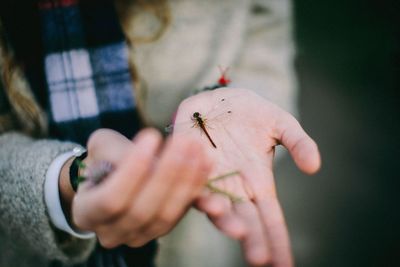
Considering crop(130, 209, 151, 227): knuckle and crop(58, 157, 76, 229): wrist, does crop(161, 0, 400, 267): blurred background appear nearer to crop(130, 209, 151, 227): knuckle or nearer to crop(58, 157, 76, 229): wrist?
crop(58, 157, 76, 229): wrist

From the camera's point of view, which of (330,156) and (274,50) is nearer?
(274,50)

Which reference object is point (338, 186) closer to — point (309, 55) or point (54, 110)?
point (309, 55)

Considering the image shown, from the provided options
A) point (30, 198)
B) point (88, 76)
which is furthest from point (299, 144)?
point (88, 76)

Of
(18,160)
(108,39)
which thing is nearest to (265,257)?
(18,160)

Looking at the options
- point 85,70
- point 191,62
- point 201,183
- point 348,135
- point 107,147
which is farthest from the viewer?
point 348,135

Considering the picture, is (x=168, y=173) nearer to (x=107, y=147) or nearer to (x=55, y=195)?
(x=107, y=147)
